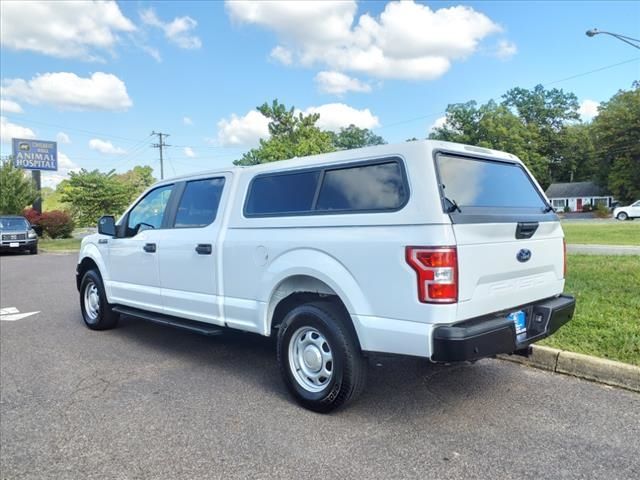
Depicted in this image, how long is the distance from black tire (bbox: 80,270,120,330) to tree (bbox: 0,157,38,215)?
26.1 m

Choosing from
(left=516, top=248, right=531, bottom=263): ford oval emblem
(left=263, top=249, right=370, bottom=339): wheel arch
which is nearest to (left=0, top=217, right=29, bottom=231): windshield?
(left=263, top=249, right=370, bottom=339): wheel arch

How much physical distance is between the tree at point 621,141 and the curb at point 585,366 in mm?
61206

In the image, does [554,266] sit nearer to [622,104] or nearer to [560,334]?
[560,334]

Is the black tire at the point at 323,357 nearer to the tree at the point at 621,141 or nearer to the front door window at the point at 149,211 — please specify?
the front door window at the point at 149,211

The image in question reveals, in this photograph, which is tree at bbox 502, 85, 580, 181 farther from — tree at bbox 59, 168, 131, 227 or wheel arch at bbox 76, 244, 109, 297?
wheel arch at bbox 76, 244, 109, 297

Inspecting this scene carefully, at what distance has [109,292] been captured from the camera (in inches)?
244

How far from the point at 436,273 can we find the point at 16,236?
21300 millimetres

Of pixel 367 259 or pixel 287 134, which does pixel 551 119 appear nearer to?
pixel 287 134

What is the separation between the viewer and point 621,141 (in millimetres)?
58094

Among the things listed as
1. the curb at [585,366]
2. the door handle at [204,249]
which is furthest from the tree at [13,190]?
the curb at [585,366]

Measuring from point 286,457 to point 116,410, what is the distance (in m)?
1.59

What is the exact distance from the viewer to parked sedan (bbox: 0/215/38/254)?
65.7 feet

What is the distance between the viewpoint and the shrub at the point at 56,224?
29328 millimetres

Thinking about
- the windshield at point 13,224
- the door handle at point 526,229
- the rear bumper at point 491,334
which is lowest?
the rear bumper at point 491,334
